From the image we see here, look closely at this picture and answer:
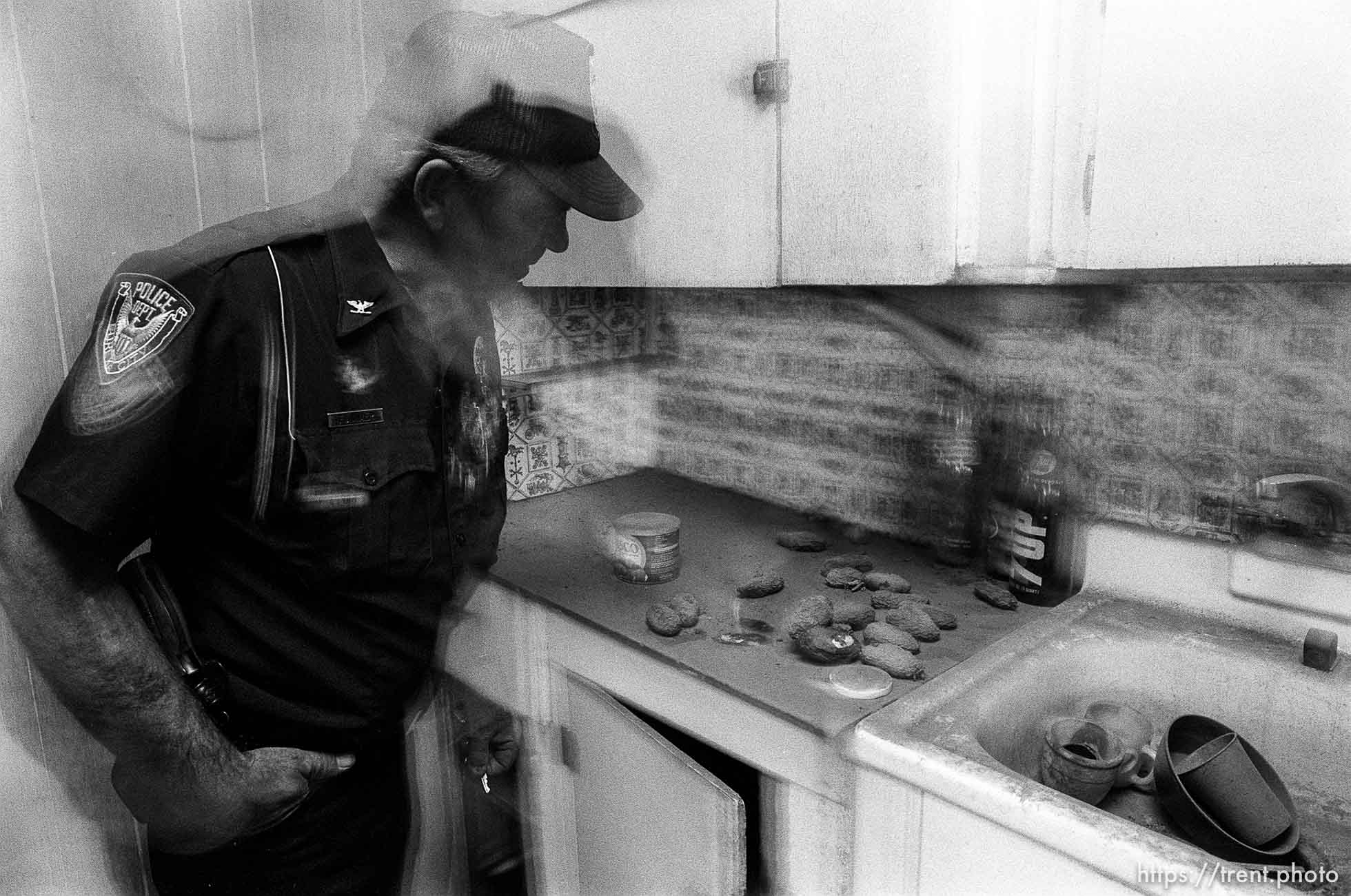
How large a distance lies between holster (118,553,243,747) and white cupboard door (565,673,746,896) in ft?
1.47

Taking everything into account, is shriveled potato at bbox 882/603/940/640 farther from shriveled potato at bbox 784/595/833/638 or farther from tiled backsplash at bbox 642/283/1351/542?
tiled backsplash at bbox 642/283/1351/542

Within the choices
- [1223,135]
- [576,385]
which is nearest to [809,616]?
[1223,135]

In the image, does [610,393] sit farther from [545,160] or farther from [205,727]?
[205,727]

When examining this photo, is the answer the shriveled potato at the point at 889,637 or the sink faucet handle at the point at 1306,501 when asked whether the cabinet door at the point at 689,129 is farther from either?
the sink faucet handle at the point at 1306,501

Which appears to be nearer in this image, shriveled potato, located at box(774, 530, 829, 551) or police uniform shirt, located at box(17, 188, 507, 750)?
police uniform shirt, located at box(17, 188, 507, 750)

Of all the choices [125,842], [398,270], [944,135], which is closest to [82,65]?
[398,270]

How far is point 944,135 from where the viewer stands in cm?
87

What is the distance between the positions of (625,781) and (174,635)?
55 cm

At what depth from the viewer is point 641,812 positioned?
1.05 meters

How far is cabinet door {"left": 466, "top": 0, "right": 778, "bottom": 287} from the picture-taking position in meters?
1.05

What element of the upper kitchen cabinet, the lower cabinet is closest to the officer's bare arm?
the lower cabinet

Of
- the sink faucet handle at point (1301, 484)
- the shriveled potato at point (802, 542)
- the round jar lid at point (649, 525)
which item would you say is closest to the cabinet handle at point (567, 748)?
the round jar lid at point (649, 525)

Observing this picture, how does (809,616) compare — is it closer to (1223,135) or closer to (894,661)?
(894,661)

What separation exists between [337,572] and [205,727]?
6.9 inches
